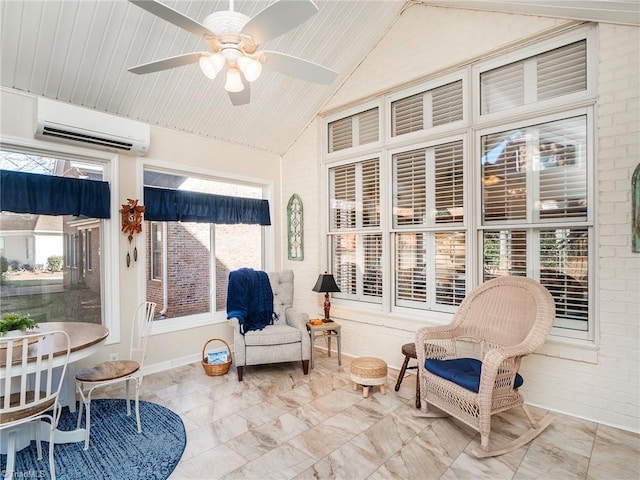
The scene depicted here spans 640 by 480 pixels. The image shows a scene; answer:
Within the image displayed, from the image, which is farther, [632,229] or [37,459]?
[632,229]

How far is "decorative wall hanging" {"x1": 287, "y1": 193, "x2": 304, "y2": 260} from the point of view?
194 inches

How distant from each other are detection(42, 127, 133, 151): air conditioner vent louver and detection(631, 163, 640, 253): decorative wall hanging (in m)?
4.31

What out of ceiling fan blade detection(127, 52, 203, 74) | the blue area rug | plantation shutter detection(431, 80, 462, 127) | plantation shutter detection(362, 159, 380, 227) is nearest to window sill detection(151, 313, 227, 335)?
the blue area rug

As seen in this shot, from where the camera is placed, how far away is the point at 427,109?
3.76 metres

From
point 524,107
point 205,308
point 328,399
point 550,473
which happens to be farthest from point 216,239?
point 550,473

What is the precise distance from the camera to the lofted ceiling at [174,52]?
8.93 feet

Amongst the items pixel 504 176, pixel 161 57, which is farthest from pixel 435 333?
pixel 161 57

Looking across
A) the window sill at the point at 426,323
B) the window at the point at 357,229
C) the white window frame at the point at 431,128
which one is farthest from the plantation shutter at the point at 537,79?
the window sill at the point at 426,323

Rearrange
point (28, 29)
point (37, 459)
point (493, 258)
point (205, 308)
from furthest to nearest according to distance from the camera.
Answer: point (205, 308) < point (493, 258) < point (28, 29) < point (37, 459)

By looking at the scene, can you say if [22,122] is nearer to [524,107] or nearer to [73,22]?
[73,22]

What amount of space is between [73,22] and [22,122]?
985 millimetres

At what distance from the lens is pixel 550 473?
2133mm

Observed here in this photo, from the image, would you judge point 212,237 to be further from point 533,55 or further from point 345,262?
point 533,55

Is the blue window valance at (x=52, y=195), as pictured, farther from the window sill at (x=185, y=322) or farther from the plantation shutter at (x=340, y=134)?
the plantation shutter at (x=340, y=134)
